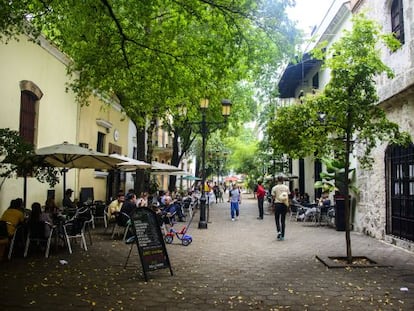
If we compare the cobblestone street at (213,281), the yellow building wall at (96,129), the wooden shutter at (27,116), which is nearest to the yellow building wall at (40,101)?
the wooden shutter at (27,116)

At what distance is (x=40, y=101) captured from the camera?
40.5 feet

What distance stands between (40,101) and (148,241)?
770 cm

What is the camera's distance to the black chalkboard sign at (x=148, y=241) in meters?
6.43

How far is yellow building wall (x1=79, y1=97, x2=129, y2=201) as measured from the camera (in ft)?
52.4

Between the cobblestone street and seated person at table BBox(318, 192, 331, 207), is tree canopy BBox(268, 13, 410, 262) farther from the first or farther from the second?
seated person at table BBox(318, 192, 331, 207)

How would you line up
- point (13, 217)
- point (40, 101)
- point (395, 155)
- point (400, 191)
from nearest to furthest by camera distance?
1. point (13, 217)
2. point (400, 191)
3. point (395, 155)
4. point (40, 101)

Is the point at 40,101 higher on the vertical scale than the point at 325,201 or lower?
higher

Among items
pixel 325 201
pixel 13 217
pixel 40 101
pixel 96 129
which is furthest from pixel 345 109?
pixel 96 129

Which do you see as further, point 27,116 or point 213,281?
point 27,116

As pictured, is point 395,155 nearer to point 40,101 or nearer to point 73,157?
point 73,157

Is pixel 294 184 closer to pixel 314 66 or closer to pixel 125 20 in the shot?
pixel 314 66

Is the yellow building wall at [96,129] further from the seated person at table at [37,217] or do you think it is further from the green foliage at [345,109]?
the green foliage at [345,109]

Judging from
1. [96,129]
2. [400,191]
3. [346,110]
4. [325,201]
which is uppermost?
[96,129]

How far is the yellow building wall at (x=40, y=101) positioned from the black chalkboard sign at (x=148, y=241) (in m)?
5.48
